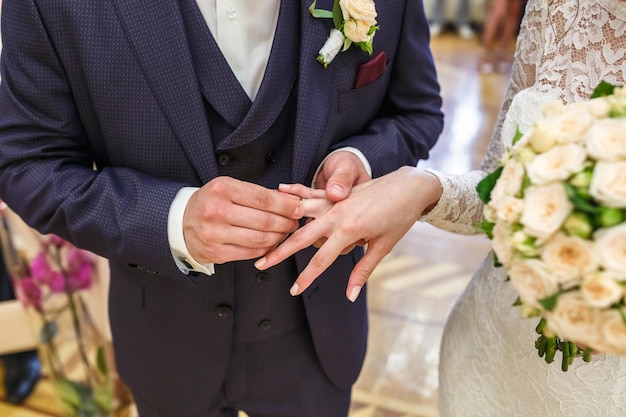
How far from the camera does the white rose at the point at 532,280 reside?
0.71m

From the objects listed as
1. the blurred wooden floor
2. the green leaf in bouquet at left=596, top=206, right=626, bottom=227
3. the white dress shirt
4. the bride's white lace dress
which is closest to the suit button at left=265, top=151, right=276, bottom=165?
the white dress shirt

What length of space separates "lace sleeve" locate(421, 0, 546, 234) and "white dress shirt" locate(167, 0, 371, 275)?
384 mm

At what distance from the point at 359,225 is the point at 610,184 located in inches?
18.8

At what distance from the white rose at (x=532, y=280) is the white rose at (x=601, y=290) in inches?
1.5

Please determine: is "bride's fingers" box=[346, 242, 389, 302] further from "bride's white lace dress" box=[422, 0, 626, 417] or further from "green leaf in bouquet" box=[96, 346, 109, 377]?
"green leaf in bouquet" box=[96, 346, 109, 377]

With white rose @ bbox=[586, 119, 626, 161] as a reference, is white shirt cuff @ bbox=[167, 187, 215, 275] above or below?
below

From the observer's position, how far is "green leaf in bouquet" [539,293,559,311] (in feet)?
2.33

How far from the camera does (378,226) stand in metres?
1.11

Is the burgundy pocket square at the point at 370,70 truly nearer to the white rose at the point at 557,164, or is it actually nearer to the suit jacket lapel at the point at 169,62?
the suit jacket lapel at the point at 169,62

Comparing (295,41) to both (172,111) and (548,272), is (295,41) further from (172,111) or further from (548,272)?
(548,272)

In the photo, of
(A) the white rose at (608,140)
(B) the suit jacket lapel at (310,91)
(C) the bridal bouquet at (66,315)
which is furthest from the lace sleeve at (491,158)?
(C) the bridal bouquet at (66,315)

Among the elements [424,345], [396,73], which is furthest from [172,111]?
[424,345]

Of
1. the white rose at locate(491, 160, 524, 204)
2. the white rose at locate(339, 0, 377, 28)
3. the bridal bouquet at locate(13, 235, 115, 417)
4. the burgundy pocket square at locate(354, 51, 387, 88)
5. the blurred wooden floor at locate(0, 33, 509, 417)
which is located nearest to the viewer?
the white rose at locate(491, 160, 524, 204)

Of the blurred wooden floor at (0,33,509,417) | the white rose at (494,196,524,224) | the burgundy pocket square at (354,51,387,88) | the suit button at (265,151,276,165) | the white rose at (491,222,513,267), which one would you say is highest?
the white rose at (494,196,524,224)
